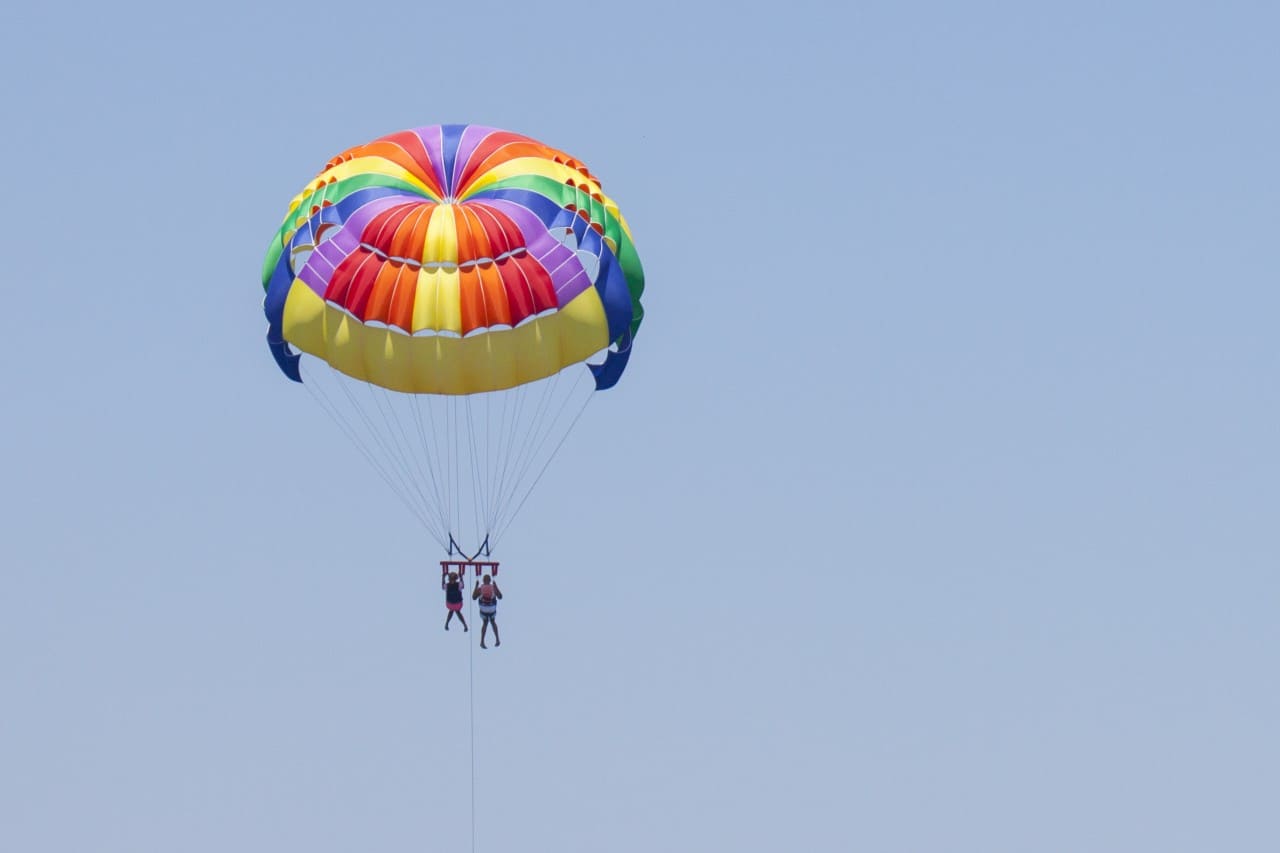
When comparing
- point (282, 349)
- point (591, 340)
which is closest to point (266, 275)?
point (282, 349)

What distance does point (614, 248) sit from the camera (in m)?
66.5

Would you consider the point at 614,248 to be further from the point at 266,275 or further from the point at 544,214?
the point at 266,275

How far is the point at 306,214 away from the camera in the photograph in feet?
218

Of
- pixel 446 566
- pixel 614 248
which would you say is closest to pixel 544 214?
pixel 614 248

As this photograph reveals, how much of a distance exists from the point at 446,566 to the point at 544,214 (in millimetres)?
5652

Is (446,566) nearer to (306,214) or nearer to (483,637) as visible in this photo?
(483,637)

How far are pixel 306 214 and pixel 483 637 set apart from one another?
711 cm

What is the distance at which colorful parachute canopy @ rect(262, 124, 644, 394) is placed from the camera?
2564 inches

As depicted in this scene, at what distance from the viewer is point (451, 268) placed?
214 ft

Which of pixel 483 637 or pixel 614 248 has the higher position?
pixel 614 248

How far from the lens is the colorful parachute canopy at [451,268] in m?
65.1

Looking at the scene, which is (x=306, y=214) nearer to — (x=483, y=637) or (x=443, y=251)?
(x=443, y=251)

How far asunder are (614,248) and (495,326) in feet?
8.15

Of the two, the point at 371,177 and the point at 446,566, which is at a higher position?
the point at 371,177
